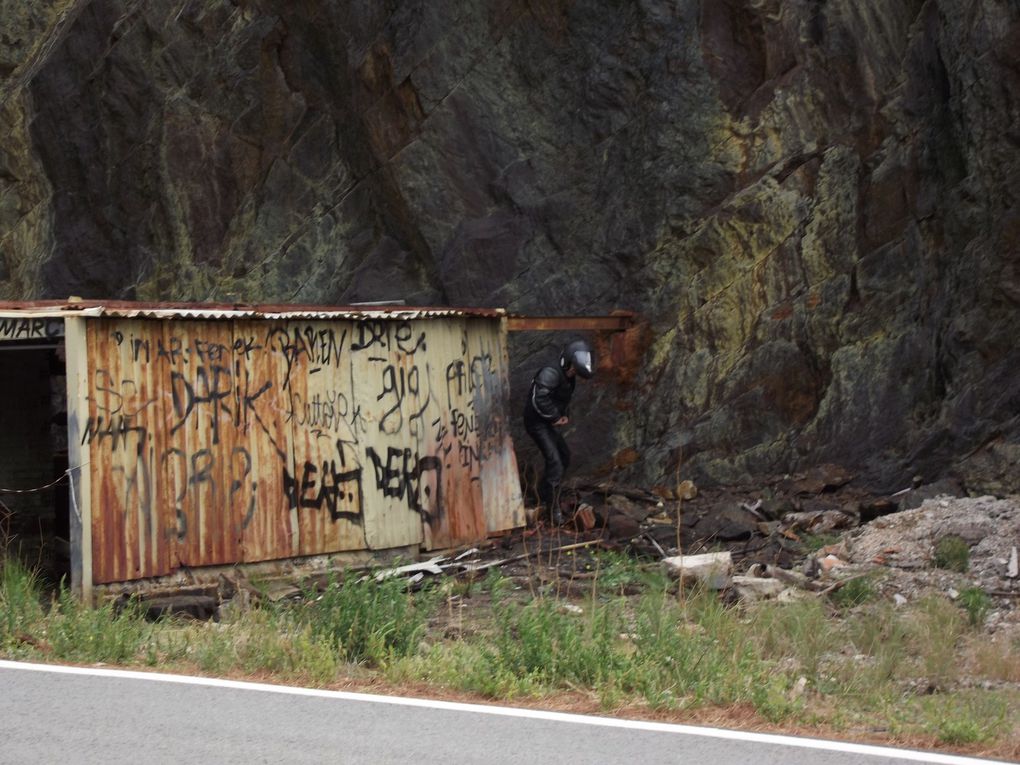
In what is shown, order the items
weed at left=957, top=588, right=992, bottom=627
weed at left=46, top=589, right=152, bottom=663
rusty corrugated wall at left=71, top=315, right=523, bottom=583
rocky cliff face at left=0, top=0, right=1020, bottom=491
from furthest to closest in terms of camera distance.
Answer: rocky cliff face at left=0, top=0, right=1020, bottom=491, rusty corrugated wall at left=71, top=315, right=523, bottom=583, weed at left=957, top=588, right=992, bottom=627, weed at left=46, top=589, right=152, bottom=663

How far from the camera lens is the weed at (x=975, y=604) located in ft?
32.4

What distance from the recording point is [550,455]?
16.4 meters

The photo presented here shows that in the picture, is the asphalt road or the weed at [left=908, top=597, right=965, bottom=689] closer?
the asphalt road

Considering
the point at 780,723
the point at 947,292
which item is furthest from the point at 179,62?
the point at 780,723

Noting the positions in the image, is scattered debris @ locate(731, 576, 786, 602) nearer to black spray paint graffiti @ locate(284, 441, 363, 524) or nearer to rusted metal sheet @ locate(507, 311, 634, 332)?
black spray paint graffiti @ locate(284, 441, 363, 524)

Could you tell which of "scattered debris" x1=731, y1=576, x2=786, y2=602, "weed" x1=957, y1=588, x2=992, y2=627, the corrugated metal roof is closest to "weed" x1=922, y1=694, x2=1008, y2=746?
"weed" x1=957, y1=588, x2=992, y2=627

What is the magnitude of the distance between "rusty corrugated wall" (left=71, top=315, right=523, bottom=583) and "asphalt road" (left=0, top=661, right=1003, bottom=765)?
202 inches

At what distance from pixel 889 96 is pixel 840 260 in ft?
7.55

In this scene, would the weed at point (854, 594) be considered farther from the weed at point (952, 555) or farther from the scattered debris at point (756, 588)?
the weed at point (952, 555)

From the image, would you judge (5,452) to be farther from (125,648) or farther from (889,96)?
(889,96)

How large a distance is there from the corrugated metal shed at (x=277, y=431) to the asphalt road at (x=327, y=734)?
5092 millimetres

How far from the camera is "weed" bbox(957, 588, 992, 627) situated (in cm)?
987

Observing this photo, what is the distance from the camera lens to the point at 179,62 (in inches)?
939

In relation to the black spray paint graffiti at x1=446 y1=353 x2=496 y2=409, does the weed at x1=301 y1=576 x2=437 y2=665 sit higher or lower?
lower
